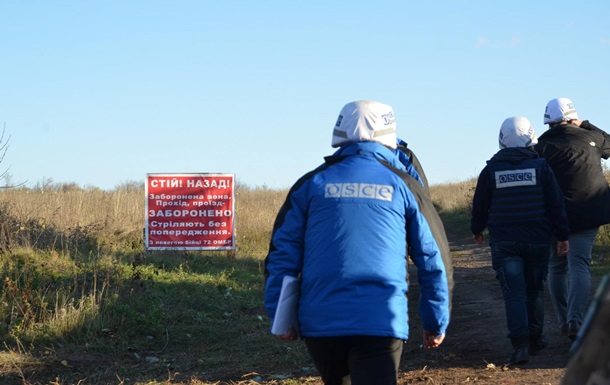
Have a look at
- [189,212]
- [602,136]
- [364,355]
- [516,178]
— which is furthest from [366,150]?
[189,212]

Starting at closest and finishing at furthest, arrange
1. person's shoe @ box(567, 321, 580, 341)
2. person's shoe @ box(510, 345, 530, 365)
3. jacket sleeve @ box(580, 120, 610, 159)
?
person's shoe @ box(510, 345, 530, 365), person's shoe @ box(567, 321, 580, 341), jacket sleeve @ box(580, 120, 610, 159)

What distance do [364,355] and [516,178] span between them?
3759 mm

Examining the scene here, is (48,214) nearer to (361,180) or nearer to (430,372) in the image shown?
(430,372)

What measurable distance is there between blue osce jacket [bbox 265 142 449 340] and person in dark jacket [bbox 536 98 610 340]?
402 cm

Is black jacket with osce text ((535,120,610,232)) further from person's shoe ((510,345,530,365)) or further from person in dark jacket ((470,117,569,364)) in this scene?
person's shoe ((510,345,530,365))

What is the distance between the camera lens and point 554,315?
932cm

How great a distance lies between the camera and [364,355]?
3781 millimetres

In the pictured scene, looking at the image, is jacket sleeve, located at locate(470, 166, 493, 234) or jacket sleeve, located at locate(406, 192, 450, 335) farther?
jacket sleeve, located at locate(470, 166, 493, 234)

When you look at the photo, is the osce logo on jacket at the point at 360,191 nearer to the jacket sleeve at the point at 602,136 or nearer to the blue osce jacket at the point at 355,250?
the blue osce jacket at the point at 355,250

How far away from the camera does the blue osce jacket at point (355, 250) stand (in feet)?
12.5

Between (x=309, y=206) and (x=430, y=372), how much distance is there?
11.7 ft

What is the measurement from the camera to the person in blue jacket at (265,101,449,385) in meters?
3.79

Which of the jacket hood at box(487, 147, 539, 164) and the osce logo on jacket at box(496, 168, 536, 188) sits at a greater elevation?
the jacket hood at box(487, 147, 539, 164)

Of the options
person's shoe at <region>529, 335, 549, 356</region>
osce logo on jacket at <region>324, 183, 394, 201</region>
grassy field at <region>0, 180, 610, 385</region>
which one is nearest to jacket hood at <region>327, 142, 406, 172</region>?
osce logo on jacket at <region>324, 183, 394, 201</region>
